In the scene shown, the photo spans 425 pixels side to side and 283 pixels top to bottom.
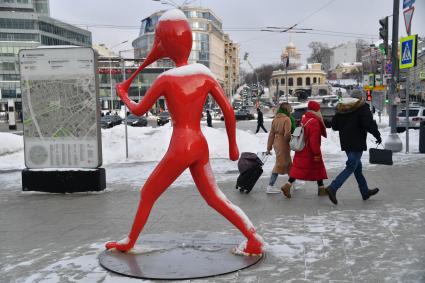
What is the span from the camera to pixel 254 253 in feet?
15.0

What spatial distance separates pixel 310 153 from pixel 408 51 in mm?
7675

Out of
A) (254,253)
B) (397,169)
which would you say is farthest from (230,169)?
(254,253)

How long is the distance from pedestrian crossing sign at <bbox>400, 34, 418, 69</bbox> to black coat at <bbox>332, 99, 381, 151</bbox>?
7370 mm

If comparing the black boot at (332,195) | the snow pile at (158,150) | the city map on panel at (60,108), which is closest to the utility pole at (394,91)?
the snow pile at (158,150)

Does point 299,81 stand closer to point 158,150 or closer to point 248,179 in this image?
point 158,150

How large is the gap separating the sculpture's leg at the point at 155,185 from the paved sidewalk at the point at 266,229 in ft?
1.41

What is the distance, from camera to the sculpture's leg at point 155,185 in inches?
178

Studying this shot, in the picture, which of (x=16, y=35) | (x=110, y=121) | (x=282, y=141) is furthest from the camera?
(x=16, y=35)

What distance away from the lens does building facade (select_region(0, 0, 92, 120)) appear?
75062 mm

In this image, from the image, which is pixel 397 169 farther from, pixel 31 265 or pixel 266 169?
pixel 31 265

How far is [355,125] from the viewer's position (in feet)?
22.7

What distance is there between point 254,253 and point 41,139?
556cm

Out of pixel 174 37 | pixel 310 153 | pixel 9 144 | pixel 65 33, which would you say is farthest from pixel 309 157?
pixel 65 33

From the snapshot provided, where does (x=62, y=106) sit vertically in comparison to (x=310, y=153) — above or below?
above
